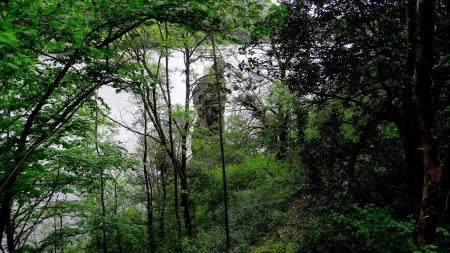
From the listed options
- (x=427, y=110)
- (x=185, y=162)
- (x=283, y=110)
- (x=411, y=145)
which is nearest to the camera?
(x=427, y=110)

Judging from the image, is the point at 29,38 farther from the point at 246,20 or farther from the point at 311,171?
the point at 311,171

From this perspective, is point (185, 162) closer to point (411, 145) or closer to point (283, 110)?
point (283, 110)

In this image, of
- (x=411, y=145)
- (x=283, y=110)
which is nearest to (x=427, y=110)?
(x=411, y=145)

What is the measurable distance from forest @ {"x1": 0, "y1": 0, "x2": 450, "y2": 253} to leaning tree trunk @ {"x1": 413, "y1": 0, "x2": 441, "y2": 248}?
10 millimetres

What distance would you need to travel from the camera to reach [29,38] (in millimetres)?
3084

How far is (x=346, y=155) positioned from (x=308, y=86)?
5.91ft

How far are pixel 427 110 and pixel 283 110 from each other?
7125mm

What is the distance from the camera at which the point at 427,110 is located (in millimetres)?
2924

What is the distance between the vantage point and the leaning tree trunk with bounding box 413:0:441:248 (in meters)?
2.75

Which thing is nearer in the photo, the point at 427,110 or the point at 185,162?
the point at 427,110

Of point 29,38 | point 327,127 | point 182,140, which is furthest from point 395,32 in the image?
point 182,140

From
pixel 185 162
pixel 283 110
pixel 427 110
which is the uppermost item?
pixel 283 110

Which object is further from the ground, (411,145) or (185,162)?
(185,162)

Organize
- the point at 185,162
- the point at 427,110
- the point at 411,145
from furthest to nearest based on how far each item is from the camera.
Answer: the point at 185,162
the point at 411,145
the point at 427,110
